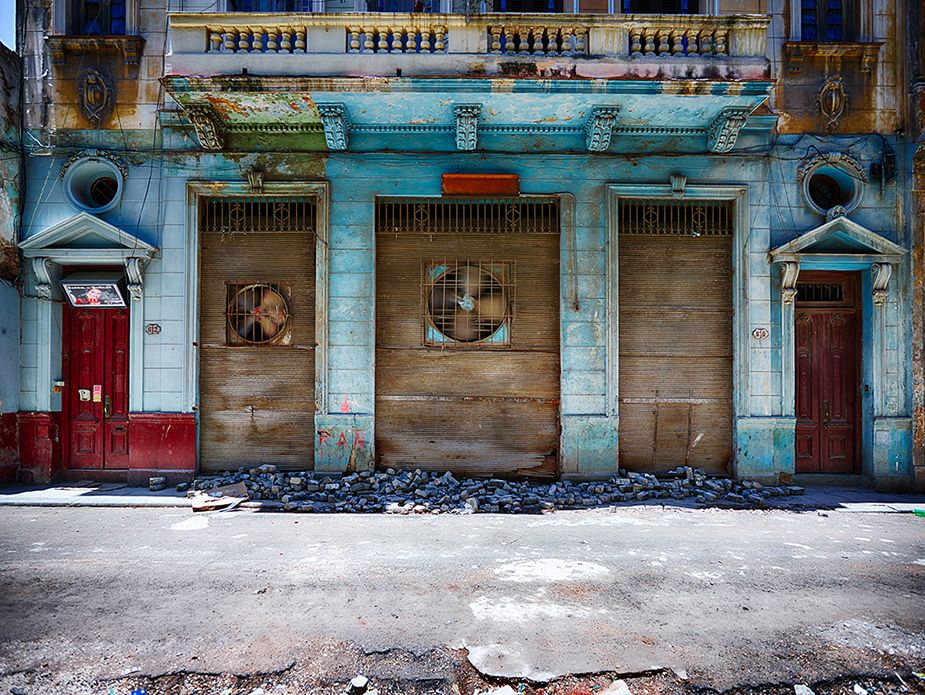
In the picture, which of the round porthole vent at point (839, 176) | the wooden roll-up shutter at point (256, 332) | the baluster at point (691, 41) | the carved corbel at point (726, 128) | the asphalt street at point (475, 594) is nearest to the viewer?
the asphalt street at point (475, 594)

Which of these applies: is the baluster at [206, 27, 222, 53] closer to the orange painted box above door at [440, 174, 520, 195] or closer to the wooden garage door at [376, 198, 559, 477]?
the wooden garage door at [376, 198, 559, 477]

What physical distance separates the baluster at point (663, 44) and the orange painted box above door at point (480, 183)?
2.58 m

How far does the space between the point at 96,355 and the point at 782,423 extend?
1089 centimetres

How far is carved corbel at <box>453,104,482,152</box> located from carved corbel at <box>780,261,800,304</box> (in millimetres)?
5145

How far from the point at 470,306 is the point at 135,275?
5.21 meters

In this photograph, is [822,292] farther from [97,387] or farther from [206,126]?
[97,387]

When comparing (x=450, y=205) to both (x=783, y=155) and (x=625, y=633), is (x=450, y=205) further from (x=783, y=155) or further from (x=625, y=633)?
(x=625, y=633)

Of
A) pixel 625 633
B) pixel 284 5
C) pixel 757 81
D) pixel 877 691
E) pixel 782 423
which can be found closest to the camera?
pixel 877 691

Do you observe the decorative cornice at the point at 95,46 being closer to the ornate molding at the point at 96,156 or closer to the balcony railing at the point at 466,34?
the balcony railing at the point at 466,34

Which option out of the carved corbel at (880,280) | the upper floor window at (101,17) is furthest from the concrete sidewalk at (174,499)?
the upper floor window at (101,17)

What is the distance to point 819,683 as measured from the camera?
2.71m

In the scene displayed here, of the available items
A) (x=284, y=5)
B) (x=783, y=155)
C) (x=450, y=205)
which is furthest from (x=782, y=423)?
(x=284, y=5)

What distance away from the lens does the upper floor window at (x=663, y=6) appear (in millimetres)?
7516

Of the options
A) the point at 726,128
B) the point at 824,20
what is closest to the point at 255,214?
the point at 726,128
